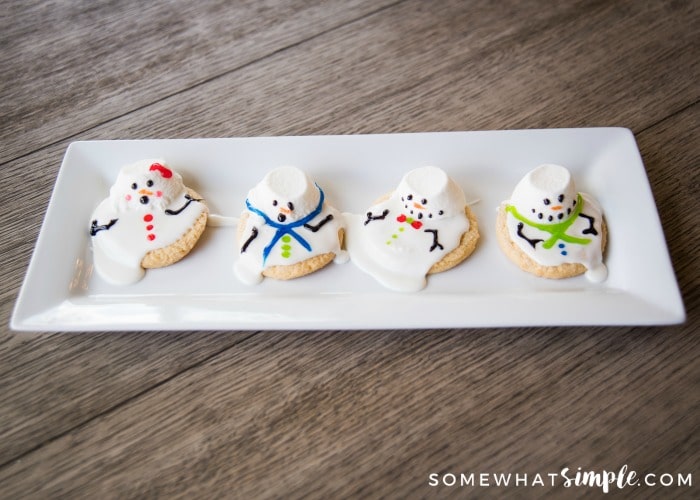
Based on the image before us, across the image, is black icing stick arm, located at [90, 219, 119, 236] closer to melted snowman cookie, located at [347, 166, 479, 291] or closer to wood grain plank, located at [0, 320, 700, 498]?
wood grain plank, located at [0, 320, 700, 498]

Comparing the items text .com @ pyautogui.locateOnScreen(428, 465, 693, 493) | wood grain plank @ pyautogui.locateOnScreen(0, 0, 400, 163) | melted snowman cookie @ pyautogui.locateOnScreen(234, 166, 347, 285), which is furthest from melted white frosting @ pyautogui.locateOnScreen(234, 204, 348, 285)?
wood grain plank @ pyautogui.locateOnScreen(0, 0, 400, 163)

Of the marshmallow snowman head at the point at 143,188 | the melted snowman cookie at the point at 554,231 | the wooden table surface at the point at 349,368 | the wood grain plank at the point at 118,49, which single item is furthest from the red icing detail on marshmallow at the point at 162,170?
the melted snowman cookie at the point at 554,231

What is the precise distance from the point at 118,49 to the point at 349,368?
1.22 meters

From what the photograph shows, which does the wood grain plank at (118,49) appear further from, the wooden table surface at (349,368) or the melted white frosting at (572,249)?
the melted white frosting at (572,249)

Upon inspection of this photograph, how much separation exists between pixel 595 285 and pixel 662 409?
0.27m

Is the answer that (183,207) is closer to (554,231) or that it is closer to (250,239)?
(250,239)

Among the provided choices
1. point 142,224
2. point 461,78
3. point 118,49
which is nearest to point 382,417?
point 142,224

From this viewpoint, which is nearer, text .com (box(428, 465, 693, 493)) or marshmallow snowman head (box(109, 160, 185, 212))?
text .com (box(428, 465, 693, 493))

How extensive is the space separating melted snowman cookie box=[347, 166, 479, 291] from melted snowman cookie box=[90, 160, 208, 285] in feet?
1.22

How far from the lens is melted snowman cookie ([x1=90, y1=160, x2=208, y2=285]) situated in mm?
1190

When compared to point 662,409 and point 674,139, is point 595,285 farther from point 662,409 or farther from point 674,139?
point 674,139

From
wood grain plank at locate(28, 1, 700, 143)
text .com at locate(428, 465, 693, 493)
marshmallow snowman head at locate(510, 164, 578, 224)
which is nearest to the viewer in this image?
text .com at locate(428, 465, 693, 493)

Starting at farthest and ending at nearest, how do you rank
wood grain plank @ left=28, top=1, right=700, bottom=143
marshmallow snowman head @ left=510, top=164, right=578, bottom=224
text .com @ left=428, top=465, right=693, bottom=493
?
wood grain plank @ left=28, top=1, right=700, bottom=143 < marshmallow snowman head @ left=510, top=164, right=578, bottom=224 < text .com @ left=428, top=465, right=693, bottom=493

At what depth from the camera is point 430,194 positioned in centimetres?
118
